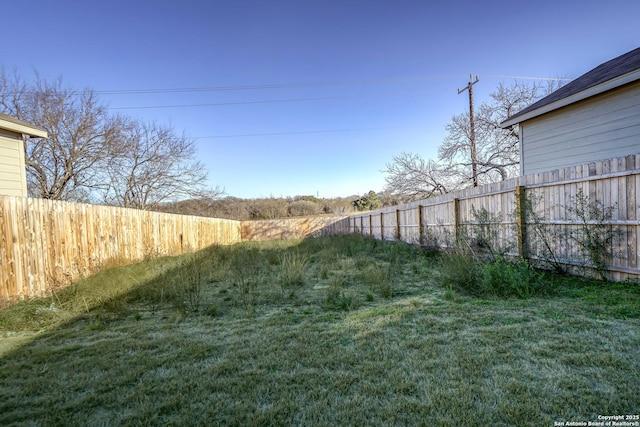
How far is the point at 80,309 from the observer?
3.59m

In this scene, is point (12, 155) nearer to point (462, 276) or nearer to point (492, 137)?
point (462, 276)

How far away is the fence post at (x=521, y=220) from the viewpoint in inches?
185

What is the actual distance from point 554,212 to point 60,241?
8238 millimetres

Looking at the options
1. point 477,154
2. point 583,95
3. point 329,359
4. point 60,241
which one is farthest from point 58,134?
point 477,154

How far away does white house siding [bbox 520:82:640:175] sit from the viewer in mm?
4848

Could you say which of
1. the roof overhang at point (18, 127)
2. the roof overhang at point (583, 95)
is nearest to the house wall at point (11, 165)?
the roof overhang at point (18, 127)

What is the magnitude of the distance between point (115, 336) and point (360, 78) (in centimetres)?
1629

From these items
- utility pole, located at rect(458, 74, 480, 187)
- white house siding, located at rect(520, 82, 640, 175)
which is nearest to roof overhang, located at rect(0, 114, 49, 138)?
white house siding, located at rect(520, 82, 640, 175)

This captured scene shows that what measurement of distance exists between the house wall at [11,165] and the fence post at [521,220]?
9835mm

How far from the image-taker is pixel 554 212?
13.9ft

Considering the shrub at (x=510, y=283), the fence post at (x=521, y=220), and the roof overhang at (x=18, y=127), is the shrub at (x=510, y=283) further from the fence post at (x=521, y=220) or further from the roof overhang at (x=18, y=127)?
the roof overhang at (x=18, y=127)

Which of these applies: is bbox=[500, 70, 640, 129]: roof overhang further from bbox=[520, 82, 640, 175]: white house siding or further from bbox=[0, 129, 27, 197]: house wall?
bbox=[0, 129, 27, 197]: house wall

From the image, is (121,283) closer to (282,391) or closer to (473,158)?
(282,391)

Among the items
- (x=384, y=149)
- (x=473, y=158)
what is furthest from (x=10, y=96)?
(x=473, y=158)
